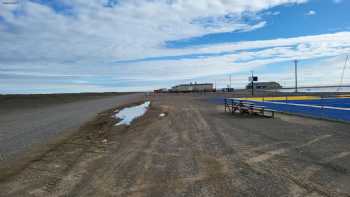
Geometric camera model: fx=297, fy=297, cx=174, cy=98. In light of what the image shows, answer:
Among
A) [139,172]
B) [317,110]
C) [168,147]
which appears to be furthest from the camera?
[317,110]

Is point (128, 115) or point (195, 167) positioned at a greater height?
point (195, 167)

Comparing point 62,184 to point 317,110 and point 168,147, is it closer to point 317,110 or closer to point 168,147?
point 168,147

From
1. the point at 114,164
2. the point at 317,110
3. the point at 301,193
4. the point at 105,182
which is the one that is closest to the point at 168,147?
the point at 114,164

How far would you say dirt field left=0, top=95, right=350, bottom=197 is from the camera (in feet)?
15.7

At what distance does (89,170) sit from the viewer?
6.07 meters

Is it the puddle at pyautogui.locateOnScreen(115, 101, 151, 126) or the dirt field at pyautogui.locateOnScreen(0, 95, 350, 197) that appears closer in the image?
the dirt field at pyautogui.locateOnScreen(0, 95, 350, 197)

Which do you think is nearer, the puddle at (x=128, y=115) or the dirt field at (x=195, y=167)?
the dirt field at (x=195, y=167)

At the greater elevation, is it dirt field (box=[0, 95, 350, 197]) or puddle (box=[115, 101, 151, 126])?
dirt field (box=[0, 95, 350, 197])

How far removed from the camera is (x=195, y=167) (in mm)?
6094

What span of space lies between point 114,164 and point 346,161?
4939 mm

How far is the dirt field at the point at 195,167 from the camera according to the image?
188 inches

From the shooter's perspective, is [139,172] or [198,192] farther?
[139,172]

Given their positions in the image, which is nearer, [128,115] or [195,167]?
[195,167]

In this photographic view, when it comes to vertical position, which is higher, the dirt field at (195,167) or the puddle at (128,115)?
the dirt field at (195,167)
